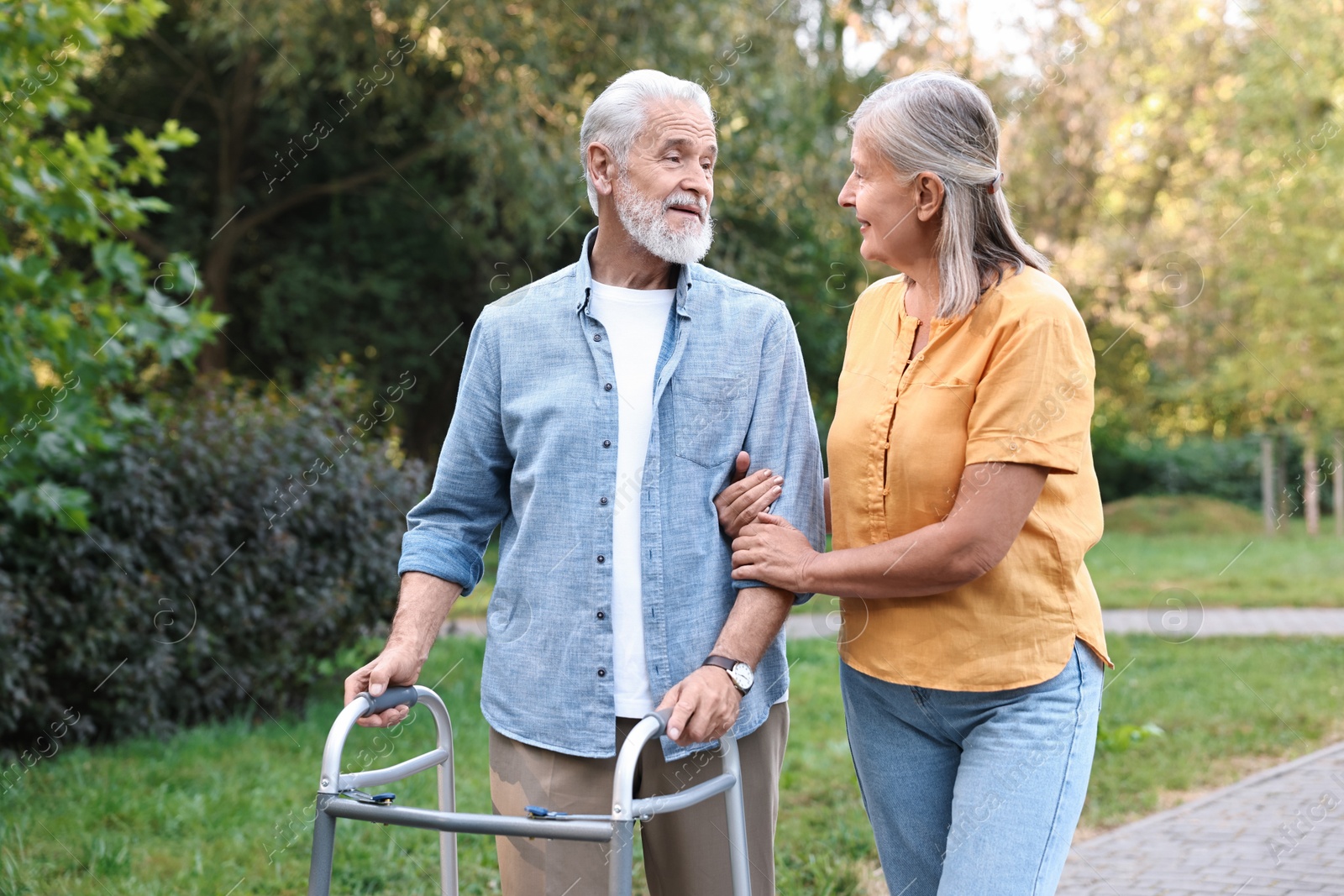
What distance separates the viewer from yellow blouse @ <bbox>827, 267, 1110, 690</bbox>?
2209 millimetres

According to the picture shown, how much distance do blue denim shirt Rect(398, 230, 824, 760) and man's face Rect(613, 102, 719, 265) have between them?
0.32ft

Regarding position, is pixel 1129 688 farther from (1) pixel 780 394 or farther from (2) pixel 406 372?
Answer: (2) pixel 406 372

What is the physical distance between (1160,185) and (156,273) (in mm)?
20379

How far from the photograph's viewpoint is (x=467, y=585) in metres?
2.70

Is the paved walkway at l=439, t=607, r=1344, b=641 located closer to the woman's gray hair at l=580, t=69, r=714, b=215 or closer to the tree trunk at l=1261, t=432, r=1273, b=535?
the woman's gray hair at l=580, t=69, r=714, b=215

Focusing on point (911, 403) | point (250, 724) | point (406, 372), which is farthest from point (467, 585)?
point (406, 372)

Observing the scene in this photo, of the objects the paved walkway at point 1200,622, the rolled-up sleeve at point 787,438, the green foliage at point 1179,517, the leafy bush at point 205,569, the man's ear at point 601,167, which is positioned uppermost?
the man's ear at point 601,167

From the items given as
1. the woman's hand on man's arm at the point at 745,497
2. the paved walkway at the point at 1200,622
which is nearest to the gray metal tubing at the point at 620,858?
the woman's hand on man's arm at the point at 745,497

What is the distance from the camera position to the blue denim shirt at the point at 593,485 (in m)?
2.46

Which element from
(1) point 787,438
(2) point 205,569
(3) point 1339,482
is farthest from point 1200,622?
(3) point 1339,482

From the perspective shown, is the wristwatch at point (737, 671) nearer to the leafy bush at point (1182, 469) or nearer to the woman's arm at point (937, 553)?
the woman's arm at point (937, 553)

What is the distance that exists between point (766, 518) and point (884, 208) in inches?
24.5

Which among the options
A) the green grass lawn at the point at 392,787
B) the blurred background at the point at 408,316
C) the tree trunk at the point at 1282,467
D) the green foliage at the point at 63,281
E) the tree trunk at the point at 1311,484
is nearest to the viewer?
the green grass lawn at the point at 392,787

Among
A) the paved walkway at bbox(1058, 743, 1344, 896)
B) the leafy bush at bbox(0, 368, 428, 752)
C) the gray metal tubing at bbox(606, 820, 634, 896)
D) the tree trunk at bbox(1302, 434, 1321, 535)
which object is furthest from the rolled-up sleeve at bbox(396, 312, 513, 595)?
the tree trunk at bbox(1302, 434, 1321, 535)
